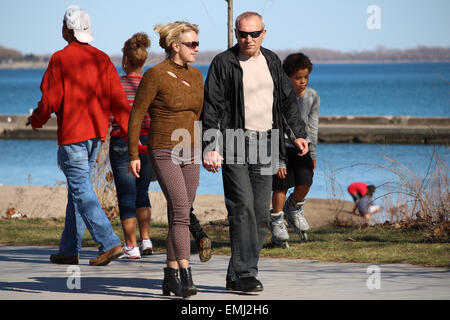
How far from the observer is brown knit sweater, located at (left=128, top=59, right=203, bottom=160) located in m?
5.22

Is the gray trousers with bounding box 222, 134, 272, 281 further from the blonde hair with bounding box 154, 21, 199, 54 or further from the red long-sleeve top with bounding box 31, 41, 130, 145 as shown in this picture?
the red long-sleeve top with bounding box 31, 41, 130, 145

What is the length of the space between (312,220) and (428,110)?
2041 inches

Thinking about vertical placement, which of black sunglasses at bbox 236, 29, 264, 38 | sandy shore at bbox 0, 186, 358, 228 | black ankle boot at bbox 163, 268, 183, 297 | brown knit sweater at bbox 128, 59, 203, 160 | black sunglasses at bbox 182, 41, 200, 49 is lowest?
sandy shore at bbox 0, 186, 358, 228

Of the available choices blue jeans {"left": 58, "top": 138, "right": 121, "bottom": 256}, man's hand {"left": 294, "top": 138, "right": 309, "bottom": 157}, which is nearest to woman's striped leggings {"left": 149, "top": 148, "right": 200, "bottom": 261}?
man's hand {"left": 294, "top": 138, "right": 309, "bottom": 157}

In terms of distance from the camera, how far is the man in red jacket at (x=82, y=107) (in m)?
6.26

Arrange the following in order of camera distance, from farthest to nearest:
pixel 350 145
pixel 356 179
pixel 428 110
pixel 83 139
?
pixel 428 110
pixel 350 145
pixel 356 179
pixel 83 139

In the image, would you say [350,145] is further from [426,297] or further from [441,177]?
[426,297]

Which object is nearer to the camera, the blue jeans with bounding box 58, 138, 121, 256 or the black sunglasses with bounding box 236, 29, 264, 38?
the black sunglasses with bounding box 236, 29, 264, 38

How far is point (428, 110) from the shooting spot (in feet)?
201

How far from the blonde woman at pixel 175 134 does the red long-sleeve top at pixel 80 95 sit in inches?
43.0

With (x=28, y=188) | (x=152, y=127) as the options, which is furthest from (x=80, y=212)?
(x=28, y=188)

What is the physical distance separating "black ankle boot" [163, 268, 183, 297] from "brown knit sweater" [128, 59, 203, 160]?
784 mm
